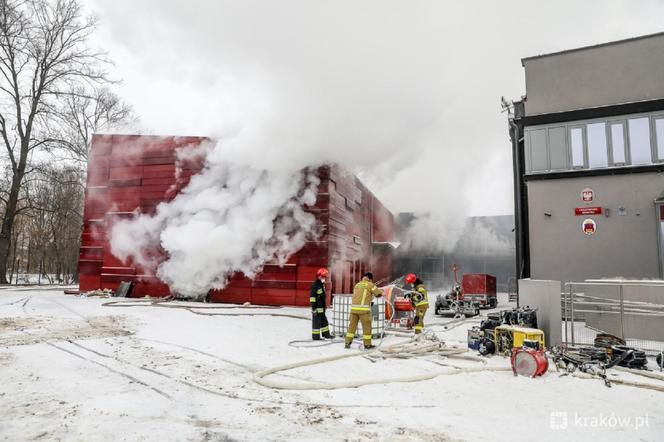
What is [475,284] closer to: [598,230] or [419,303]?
[598,230]

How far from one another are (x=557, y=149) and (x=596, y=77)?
2684 mm

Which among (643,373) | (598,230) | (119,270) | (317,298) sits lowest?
(643,373)

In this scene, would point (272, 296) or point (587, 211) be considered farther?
point (272, 296)

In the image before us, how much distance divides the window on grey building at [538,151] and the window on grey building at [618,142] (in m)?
2.00

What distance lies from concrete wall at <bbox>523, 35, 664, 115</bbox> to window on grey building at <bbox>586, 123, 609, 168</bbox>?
791 mm

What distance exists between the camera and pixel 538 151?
1515 cm

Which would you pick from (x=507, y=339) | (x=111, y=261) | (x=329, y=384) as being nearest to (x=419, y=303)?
(x=507, y=339)

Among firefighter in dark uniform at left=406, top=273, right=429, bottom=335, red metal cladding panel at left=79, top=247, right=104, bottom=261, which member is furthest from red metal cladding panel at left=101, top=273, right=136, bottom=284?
firefighter in dark uniform at left=406, top=273, right=429, bottom=335

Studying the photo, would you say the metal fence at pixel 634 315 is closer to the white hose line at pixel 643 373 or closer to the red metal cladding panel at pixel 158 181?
the white hose line at pixel 643 373

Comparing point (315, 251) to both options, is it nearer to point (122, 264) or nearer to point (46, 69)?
point (122, 264)

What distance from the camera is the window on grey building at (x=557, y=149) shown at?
1473cm

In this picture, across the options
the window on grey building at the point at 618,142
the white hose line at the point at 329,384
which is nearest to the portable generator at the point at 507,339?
the white hose line at the point at 329,384

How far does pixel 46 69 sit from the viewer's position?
992 inches

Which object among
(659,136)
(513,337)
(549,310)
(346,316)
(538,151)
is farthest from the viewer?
(538,151)
